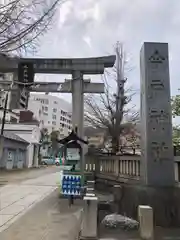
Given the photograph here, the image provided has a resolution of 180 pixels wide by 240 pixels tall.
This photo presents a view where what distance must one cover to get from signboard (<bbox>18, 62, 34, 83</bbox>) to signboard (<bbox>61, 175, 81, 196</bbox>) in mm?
4570

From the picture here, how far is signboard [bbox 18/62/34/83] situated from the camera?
12.8 metres

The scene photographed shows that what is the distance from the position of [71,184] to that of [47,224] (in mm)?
3378

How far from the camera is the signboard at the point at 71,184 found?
441 inches

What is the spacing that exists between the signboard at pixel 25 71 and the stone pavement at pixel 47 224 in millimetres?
5382

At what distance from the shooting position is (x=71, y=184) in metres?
11.3

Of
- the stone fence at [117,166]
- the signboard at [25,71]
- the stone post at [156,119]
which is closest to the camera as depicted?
the stone post at [156,119]

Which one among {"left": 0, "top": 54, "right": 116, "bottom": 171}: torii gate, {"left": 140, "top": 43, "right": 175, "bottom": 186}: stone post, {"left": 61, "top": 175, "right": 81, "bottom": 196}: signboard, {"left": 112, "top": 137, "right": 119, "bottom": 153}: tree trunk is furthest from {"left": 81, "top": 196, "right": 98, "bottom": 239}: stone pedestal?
{"left": 112, "top": 137, "right": 119, "bottom": 153}: tree trunk

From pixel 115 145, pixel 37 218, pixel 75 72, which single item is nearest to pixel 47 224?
pixel 37 218

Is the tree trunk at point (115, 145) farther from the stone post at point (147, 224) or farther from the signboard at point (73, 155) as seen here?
the stone post at point (147, 224)

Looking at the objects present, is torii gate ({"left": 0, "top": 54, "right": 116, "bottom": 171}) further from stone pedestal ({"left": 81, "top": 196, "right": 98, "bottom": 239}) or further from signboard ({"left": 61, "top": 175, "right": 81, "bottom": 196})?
stone pedestal ({"left": 81, "top": 196, "right": 98, "bottom": 239})

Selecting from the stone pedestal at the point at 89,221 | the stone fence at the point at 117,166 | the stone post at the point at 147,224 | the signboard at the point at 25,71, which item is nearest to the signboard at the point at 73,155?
the stone fence at the point at 117,166

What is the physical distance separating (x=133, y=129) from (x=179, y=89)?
5264 mm

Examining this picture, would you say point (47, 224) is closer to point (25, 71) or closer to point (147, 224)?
point (147, 224)

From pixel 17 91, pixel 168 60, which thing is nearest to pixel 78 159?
pixel 17 91
